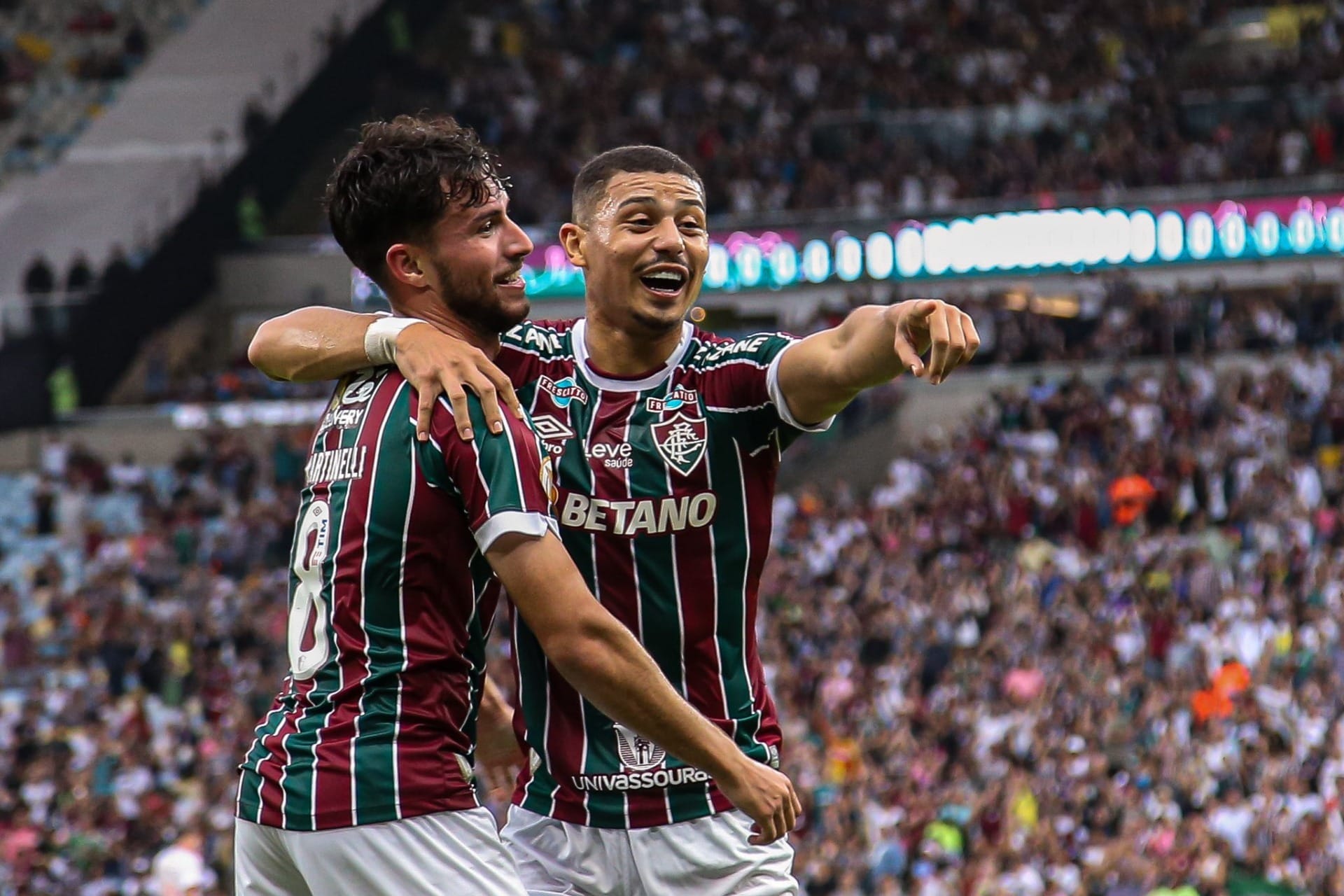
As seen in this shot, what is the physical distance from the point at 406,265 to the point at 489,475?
523 mm

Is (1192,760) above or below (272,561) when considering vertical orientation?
below

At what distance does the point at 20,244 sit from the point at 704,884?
28439mm

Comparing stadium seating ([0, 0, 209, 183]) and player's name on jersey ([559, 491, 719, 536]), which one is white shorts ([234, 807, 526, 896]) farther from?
stadium seating ([0, 0, 209, 183])

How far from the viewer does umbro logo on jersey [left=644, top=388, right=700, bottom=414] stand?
436cm

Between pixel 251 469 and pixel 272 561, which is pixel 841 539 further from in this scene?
pixel 251 469

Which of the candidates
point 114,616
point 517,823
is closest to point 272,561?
point 114,616

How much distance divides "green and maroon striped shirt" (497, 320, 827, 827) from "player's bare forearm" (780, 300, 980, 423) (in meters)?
0.08

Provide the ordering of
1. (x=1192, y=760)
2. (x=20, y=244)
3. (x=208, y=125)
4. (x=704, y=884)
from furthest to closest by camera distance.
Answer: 1. (x=208, y=125)
2. (x=20, y=244)
3. (x=1192, y=760)
4. (x=704, y=884)

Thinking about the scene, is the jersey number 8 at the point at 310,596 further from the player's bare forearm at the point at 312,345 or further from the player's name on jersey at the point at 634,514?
the player's name on jersey at the point at 634,514

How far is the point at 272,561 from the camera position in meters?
22.2

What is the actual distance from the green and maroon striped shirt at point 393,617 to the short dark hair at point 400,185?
0.35 m

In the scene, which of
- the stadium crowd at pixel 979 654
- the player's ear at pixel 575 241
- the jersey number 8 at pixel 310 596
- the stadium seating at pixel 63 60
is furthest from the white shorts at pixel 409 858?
the stadium seating at pixel 63 60

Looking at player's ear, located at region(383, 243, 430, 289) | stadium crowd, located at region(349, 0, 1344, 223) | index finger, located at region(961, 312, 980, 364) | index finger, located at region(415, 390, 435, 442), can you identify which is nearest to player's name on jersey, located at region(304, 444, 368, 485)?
index finger, located at region(415, 390, 435, 442)

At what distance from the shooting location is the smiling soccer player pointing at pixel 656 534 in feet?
14.0
